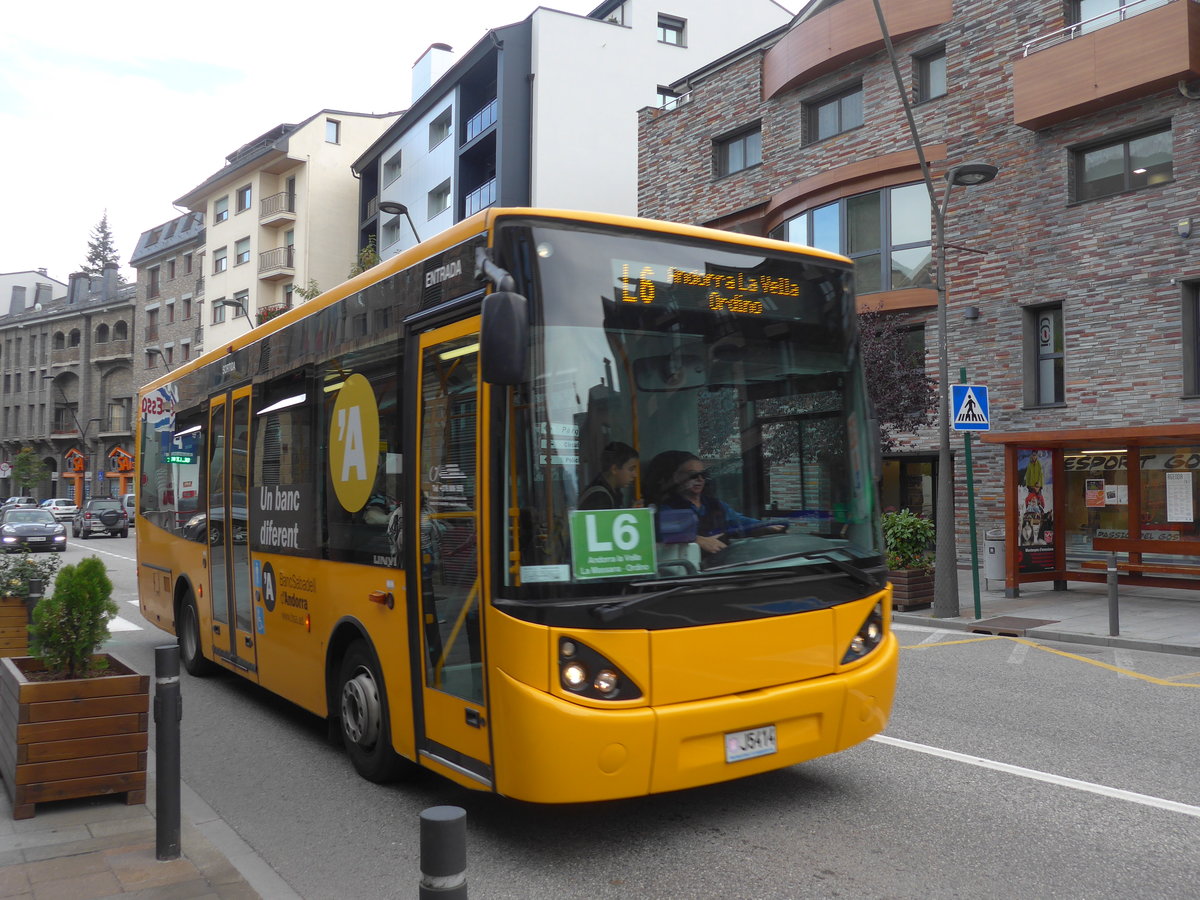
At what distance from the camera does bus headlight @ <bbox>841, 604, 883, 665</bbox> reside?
5.05 meters

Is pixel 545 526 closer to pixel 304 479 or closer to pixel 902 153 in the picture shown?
pixel 304 479

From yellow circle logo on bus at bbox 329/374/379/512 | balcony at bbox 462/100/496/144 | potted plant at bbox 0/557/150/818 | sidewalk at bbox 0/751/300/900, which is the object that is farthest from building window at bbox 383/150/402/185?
sidewalk at bbox 0/751/300/900

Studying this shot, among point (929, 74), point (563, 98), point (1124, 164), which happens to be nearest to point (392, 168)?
point (563, 98)

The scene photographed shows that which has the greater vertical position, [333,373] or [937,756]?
[333,373]

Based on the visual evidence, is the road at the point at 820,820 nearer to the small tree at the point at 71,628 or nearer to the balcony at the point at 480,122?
the small tree at the point at 71,628

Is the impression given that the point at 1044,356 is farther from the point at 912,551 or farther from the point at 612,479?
the point at 612,479

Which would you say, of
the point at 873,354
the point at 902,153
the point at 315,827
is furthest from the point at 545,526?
the point at 902,153

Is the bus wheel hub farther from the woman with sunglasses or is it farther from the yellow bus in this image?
the woman with sunglasses

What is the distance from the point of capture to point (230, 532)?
26.1 feet

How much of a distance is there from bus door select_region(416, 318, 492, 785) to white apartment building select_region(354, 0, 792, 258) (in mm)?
30698

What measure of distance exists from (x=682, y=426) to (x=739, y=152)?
2375cm

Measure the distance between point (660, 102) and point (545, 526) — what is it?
38.2 m

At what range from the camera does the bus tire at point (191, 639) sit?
9.02m

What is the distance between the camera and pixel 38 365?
72.2m
